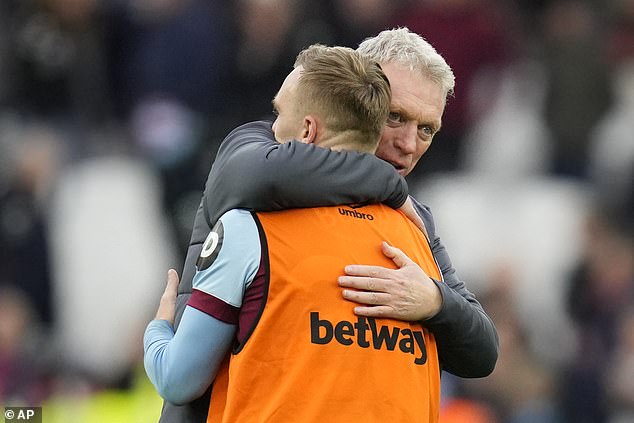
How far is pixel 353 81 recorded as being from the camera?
3.27m

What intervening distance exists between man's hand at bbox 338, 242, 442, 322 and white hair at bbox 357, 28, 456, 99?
657 millimetres

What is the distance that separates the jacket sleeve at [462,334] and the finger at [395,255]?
0.12 m

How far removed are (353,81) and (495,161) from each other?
662 centimetres

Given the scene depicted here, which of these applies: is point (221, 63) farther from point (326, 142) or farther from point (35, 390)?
point (326, 142)

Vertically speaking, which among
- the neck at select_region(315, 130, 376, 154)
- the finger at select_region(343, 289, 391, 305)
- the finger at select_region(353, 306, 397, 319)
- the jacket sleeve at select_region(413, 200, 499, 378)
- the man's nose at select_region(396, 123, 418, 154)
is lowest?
the jacket sleeve at select_region(413, 200, 499, 378)

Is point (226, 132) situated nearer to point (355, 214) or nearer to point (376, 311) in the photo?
point (355, 214)

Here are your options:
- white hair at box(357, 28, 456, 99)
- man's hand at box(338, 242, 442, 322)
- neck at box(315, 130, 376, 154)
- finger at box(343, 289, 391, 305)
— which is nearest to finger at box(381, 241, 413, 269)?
man's hand at box(338, 242, 442, 322)

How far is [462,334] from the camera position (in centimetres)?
349

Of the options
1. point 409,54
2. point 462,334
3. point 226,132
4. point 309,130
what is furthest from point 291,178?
point 226,132

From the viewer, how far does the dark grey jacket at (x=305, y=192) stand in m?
3.24

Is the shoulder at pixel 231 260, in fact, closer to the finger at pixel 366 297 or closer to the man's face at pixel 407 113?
the finger at pixel 366 297

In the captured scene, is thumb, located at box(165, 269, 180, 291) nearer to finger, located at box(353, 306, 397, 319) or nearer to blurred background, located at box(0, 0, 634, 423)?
finger, located at box(353, 306, 397, 319)

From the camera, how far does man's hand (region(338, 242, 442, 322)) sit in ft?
10.7

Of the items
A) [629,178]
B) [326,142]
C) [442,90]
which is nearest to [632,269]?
[629,178]
